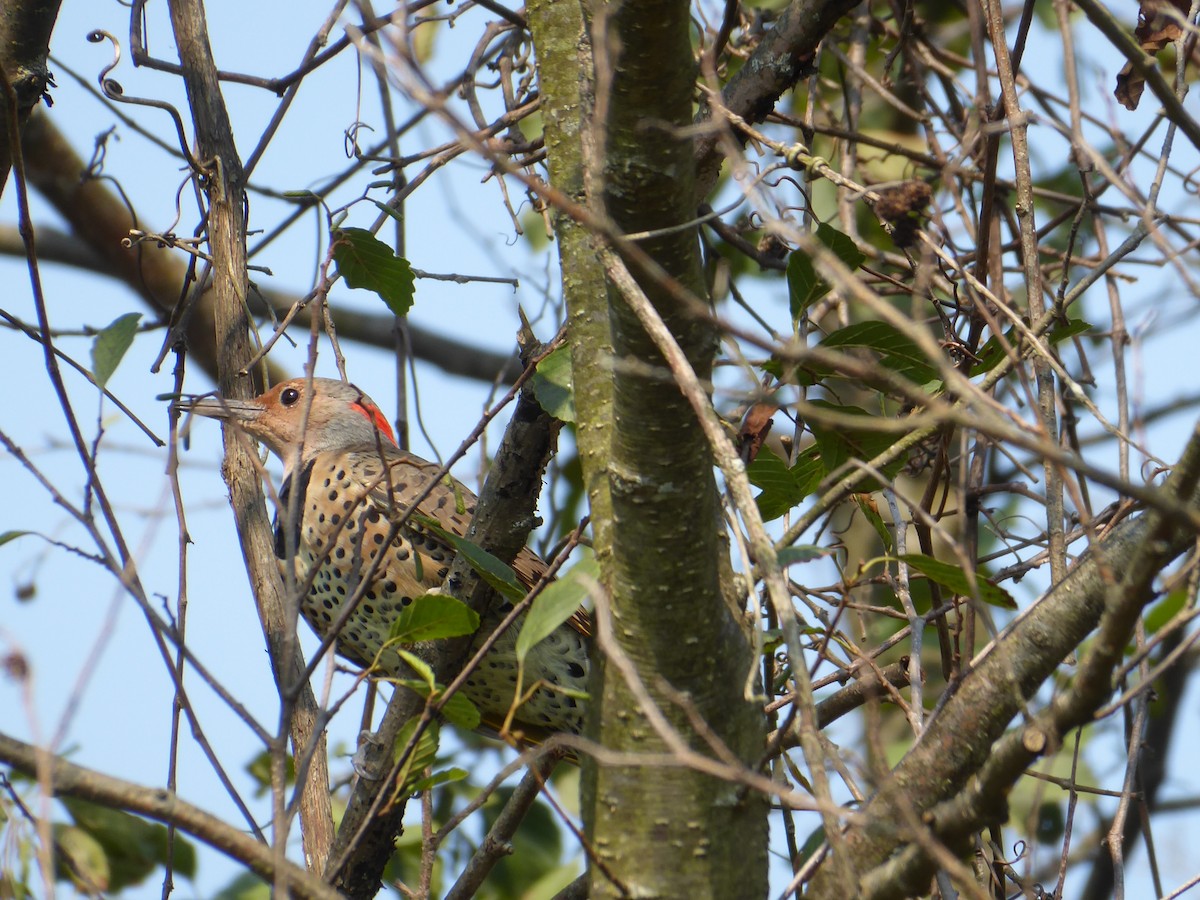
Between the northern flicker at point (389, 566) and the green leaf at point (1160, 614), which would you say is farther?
the northern flicker at point (389, 566)

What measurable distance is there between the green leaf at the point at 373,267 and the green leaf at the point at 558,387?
510 millimetres

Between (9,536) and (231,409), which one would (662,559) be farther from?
(231,409)

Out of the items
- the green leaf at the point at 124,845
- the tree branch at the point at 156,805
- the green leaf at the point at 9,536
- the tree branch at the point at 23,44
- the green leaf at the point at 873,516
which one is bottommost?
the tree branch at the point at 156,805

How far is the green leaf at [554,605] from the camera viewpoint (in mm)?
1837

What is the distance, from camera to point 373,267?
9.05ft

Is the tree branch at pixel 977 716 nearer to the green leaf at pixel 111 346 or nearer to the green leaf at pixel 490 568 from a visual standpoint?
the green leaf at pixel 490 568

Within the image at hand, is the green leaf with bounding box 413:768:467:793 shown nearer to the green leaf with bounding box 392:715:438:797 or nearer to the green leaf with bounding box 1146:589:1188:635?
the green leaf with bounding box 392:715:438:797

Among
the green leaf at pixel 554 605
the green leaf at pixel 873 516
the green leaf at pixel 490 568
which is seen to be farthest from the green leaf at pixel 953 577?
the green leaf at pixel 490 568

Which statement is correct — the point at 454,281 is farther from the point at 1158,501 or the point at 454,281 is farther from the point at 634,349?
the point at 1158,501

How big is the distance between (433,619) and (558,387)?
52cm

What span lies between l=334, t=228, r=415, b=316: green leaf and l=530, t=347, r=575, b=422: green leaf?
510 millimetres

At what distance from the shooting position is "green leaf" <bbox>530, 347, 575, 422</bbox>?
2.41m

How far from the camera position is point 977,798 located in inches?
61.6

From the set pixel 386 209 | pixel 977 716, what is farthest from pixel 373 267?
pixel 977 716
